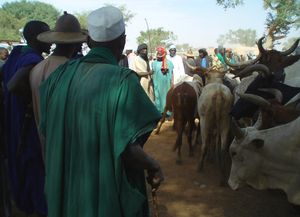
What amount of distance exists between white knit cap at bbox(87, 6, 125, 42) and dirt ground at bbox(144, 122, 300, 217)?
3159 millimetres

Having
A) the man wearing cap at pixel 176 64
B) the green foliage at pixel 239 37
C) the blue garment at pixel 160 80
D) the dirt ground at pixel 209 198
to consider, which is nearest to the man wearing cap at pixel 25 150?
the dirt ground at pixel 209 198

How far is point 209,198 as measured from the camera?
17.5 feet

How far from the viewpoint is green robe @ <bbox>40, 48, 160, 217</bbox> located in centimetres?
200

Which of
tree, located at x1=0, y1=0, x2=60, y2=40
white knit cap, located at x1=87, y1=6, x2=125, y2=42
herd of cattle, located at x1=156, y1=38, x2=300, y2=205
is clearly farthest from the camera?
tree, located at x1=0, y1=0, x2=60, y2=40

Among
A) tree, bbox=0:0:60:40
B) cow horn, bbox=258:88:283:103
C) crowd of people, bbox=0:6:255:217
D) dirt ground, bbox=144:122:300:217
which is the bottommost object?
tree, bbox=0:0:60:40

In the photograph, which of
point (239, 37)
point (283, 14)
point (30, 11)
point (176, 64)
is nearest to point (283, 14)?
point (283, 14)

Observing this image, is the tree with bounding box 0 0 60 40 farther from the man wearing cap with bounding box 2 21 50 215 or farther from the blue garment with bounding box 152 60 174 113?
the man wearing cap with bounding box 2 21 50 215

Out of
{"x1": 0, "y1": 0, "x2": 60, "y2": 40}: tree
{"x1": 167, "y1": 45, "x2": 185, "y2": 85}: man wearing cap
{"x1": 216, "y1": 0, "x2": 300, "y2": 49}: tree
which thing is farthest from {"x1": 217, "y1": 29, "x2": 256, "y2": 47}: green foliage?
{"x1": 167, "y1": 45, "x2": 185, "y2": 85}: man wearing cap

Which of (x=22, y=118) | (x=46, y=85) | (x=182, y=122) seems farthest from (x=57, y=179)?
(x=182, y=122)

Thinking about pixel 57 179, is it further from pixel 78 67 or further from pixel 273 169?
pixel 273 169

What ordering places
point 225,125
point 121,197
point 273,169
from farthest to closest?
point 225,125 < point 273,169 < point 121,197

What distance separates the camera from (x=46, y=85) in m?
2.34

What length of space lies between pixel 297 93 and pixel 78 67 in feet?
11.0

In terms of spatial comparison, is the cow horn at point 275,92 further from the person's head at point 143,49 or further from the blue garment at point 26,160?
the person's head at point 143,49
